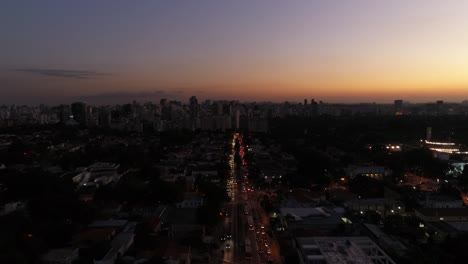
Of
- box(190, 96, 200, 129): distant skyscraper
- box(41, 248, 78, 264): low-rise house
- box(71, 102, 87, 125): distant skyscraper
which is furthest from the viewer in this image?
box(71, 102, 87, 125): distant skyscraper

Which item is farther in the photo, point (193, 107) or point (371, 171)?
point (193, 107)

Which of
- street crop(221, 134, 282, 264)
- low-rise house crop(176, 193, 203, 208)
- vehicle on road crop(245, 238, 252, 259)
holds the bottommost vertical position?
street crop(221, 134, 282, 264)

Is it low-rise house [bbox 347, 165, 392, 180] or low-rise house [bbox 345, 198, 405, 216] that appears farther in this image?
low-rise house [bbox 347, 165, 392, 180]

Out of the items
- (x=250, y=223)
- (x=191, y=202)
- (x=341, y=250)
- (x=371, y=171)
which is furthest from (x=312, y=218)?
(x=371, y=171)

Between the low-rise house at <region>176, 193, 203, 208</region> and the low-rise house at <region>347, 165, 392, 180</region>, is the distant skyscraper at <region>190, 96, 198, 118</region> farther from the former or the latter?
the low-rise house at <region>176, 193, 203, 208</region>

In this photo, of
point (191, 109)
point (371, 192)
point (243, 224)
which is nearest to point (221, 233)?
point (243, 224)

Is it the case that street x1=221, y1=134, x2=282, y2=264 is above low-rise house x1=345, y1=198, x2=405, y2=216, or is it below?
below

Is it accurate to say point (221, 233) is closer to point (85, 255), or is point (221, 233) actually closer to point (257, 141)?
point (85, 255)

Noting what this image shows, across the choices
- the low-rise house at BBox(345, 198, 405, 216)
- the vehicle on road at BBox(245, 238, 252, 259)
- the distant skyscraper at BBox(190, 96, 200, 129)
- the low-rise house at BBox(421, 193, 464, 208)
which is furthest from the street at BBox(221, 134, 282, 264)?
the distant skyscraper at BBox(190, 96, 200, 129)

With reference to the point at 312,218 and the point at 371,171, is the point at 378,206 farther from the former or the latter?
the point at 371,171

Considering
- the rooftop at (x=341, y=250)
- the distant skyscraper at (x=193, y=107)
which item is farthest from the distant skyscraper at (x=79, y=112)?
the rooftop at (x=341, y=250)

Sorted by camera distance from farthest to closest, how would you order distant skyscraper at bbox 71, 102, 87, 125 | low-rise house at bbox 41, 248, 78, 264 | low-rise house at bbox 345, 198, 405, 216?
1. distant skyscraper at bbox 71, 102, 87, 125
2. low-rise house at bbox 345, 198, 405, 216
3. low-rise house at bbox 41, 248, 78, 264
